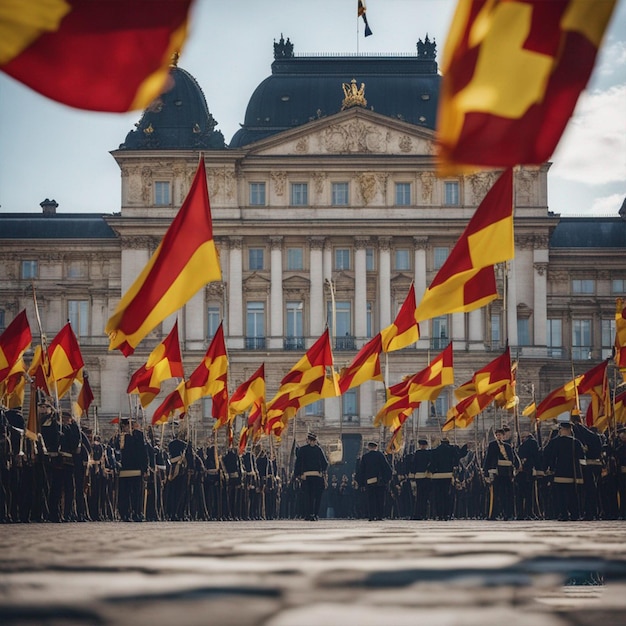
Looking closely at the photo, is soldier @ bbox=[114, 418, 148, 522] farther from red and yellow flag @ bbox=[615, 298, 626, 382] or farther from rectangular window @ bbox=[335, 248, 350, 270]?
rectangular window @ bbox=[335, 248, 350, 270]

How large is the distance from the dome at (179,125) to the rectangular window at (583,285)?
59.0ft

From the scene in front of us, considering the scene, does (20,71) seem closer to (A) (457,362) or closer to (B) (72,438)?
(B) (72,438)

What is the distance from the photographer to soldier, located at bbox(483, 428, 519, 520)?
82.3 feet

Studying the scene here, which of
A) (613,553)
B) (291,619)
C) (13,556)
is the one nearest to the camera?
(291,619)

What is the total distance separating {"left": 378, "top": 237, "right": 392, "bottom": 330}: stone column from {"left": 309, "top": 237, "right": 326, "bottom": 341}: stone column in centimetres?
268

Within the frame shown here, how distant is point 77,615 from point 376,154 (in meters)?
60.1

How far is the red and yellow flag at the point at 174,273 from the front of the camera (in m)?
12.5

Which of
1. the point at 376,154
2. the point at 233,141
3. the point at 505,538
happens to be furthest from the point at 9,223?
the point at 505,538

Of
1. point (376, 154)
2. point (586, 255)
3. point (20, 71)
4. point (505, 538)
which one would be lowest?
point (505, 538)

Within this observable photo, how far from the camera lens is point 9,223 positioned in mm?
68750

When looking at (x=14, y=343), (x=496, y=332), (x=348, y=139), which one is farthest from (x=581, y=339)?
(x=14, y=343)

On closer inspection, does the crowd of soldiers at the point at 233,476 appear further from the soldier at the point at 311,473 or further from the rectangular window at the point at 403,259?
the rectangular window at the point at 403,259

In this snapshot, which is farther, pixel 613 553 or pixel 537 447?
pixel 537 447

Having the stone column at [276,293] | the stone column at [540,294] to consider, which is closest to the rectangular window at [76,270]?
the stone column at [276,293]
